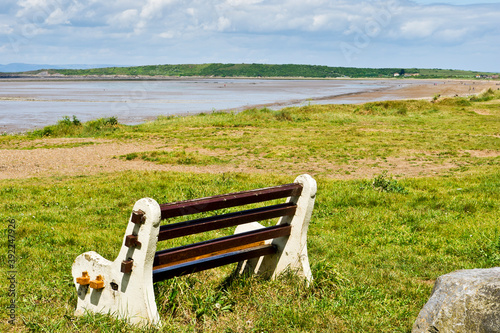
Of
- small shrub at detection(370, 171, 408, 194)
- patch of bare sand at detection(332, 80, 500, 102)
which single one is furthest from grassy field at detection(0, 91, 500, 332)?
patch of bare sand at detection(332, 80, 500, 102)

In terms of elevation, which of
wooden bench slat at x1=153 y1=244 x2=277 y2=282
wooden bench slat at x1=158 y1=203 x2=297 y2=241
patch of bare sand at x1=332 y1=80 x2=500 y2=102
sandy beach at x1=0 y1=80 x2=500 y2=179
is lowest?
sandy beach at x1=0 y1=80 x2=500 y2=179

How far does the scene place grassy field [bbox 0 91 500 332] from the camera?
4320mm

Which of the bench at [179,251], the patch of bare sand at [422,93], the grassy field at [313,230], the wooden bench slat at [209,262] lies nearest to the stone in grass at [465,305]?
the grassy field at [313,230]

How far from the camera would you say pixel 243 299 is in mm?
4613

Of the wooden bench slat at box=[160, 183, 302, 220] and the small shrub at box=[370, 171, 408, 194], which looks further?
the small shrub at box=[370, 171, 408, 194]

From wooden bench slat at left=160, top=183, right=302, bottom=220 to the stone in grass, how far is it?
5.18ft

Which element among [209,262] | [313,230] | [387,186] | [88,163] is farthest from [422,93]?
[209,262]

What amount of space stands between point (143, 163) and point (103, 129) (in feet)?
36.4

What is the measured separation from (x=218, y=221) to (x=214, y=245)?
25cm

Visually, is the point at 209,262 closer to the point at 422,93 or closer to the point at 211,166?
the point at 211,166

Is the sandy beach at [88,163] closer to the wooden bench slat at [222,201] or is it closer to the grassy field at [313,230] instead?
the grassy field at [313,230]

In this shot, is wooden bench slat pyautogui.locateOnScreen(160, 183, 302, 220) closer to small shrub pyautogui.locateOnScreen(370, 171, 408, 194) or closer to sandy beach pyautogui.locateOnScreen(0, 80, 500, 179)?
small shrub pyautogui.locateOnScreen(370, 171, 408, 194)

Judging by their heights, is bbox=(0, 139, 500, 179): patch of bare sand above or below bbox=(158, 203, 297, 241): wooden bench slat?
below

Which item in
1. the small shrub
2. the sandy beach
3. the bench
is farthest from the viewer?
the sandy beach
